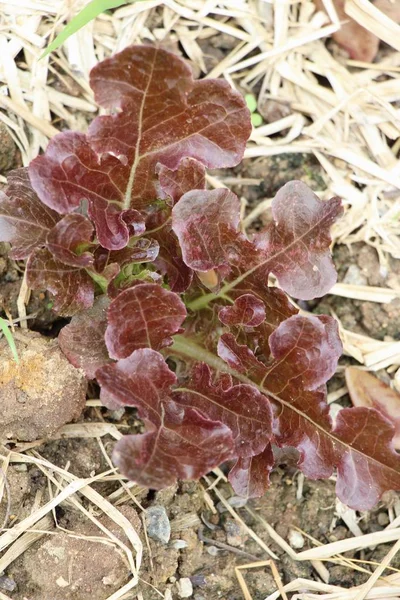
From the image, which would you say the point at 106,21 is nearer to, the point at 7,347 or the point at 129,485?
the point at 7,347

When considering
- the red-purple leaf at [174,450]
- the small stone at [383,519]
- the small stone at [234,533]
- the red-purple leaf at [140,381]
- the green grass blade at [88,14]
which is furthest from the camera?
the small stone at [383,519]

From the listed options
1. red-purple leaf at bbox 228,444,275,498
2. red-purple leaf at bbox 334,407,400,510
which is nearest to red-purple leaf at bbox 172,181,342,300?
red-purple leaf at bbox 334,407,400,510

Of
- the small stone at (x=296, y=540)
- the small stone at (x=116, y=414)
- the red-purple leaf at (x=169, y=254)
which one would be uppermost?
the red-purple leaf at (x=169, y=254)

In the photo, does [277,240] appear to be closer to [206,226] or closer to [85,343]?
[206,226]

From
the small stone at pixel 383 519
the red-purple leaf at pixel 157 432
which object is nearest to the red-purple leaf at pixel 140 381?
the red-purple leaf at pixel 157 432

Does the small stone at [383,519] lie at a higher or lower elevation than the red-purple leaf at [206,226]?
lower

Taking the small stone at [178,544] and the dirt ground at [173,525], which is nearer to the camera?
the dirt ground at [173,525]

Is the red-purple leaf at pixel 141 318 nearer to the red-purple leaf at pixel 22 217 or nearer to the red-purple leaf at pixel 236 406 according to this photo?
the red-purple leaf at pixel 236 406
